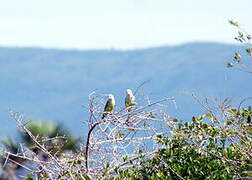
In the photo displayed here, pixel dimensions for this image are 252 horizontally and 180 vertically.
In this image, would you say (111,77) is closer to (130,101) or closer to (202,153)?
(130,101)

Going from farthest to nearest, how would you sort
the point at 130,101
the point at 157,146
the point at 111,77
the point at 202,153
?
1. the point at 111,77
2. the point at 130,101
3. the point at 157,146
4. the point at 202,153

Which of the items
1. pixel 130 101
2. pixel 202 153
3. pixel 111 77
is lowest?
pixel 111 77

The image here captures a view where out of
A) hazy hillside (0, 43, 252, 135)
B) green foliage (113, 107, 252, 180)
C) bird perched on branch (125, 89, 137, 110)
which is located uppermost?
bird perched on branch (125, 89, 137, 110)

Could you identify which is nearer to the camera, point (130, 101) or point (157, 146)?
point (157, 146)

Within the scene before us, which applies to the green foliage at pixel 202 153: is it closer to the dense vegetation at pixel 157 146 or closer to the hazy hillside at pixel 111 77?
the dense vegetation at pixel 157 146

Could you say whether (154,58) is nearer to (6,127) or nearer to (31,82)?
(31,82)

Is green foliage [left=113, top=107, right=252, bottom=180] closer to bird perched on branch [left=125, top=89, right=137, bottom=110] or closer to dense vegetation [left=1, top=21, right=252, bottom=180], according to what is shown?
dense vegetation [left=1, top=21, right=252, bottom=180]

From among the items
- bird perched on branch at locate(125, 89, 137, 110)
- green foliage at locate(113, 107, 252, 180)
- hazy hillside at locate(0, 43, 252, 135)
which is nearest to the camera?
green foliage at locate(113, 107, 252, 180)

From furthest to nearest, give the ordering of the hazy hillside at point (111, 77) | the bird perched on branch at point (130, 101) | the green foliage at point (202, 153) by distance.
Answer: the hazy hillside at point (111, 77), the bird perched on branch at point (130, 101), the green foliage at point (202, 153)

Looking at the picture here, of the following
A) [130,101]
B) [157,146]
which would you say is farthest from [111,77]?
[157,146]

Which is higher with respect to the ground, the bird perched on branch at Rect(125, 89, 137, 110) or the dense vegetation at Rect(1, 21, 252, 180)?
the bird perched on branch at Rect(125, 89, 137, 110)

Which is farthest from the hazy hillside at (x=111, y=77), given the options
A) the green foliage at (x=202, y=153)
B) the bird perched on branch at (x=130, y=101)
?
the green foliage at (x=202, y=153)

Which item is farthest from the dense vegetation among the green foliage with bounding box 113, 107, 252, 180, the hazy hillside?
the hazy hillside

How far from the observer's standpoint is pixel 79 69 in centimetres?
19575
